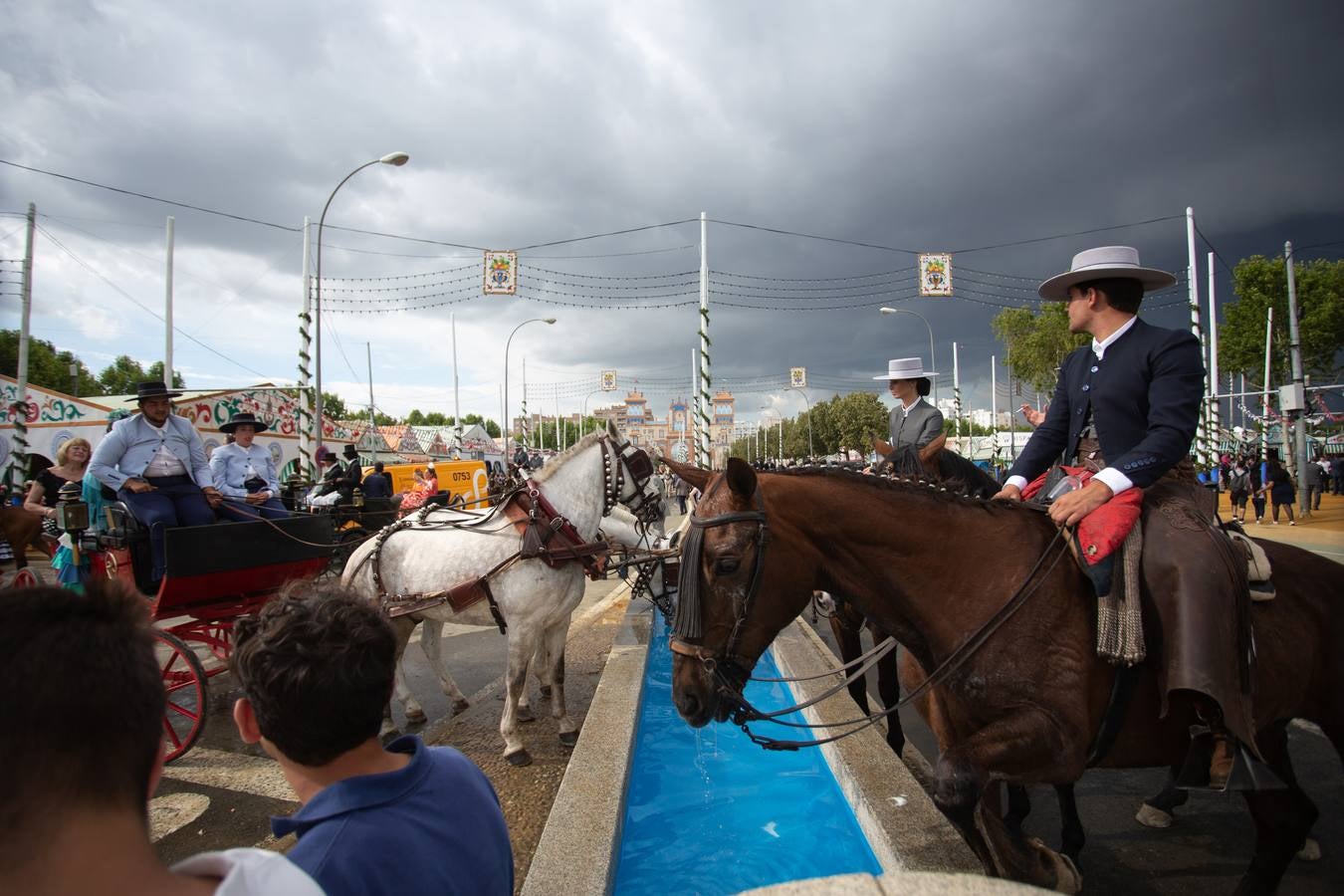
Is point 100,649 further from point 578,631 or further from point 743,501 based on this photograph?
point 578,631

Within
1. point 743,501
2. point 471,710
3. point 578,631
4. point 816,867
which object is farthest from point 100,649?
point 578,631

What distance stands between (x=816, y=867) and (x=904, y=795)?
79 cm

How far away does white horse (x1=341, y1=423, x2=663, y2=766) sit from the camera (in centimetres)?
504

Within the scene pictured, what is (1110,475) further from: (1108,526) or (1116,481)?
(1108,526)

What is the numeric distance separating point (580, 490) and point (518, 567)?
85 centimetres

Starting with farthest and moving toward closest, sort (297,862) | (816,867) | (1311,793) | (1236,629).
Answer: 1. (1311,793)
2. (816,867)
3. (1236,629)
4. (297,862)

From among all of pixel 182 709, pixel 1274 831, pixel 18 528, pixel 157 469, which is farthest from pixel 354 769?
pixel 18 528

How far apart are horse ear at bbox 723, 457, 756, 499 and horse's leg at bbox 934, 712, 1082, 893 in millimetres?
1210

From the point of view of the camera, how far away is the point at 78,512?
17.3 feet

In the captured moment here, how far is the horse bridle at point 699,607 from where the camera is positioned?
8.79 ft

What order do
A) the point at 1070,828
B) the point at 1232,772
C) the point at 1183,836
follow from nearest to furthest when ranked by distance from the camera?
the point at 1232,772, the point at 1070,828, the point at 1183,836

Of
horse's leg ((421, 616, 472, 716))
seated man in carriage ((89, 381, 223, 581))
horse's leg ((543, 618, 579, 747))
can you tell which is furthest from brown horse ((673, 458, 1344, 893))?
seated man in carriage ((89, 381, 223, 581))

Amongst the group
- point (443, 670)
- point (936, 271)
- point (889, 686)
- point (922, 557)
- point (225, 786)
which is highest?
point (936, 271)

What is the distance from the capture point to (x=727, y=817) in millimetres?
4395
